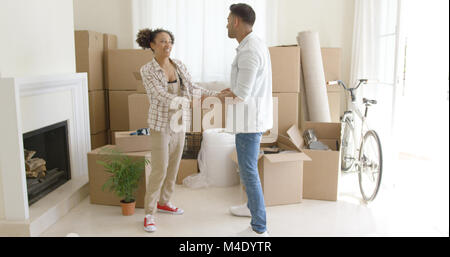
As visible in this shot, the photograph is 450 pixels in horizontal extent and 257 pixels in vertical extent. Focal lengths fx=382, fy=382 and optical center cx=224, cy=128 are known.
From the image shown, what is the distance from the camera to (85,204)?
9.66ft

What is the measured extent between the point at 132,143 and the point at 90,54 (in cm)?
140

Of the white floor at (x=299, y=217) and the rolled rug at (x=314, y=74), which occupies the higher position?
the rolled rug at (x=314, y=74)

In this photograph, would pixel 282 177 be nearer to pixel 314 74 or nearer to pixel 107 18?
pixel 314 74

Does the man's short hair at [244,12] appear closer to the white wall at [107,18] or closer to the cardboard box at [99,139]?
the white wall at [107,18]

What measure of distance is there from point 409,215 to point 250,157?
1.32m

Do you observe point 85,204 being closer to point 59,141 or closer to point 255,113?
point 59,141

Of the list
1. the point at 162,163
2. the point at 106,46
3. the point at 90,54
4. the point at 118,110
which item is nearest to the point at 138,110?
the point at 118,110

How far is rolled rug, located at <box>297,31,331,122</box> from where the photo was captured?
366cm

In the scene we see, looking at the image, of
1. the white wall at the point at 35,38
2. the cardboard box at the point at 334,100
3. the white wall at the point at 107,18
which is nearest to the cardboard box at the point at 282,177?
the cardboard box at the point at 334,100

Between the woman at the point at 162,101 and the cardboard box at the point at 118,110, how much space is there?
164 cm

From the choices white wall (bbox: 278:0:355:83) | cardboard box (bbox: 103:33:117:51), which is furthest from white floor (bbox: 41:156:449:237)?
cardboard box (bbox: 103:33:117:51)

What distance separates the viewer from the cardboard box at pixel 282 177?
9.27 feet

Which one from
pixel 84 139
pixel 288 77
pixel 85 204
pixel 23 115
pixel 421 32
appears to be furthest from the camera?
pixel 421 32

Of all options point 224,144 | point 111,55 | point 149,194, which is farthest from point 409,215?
point 111,55
